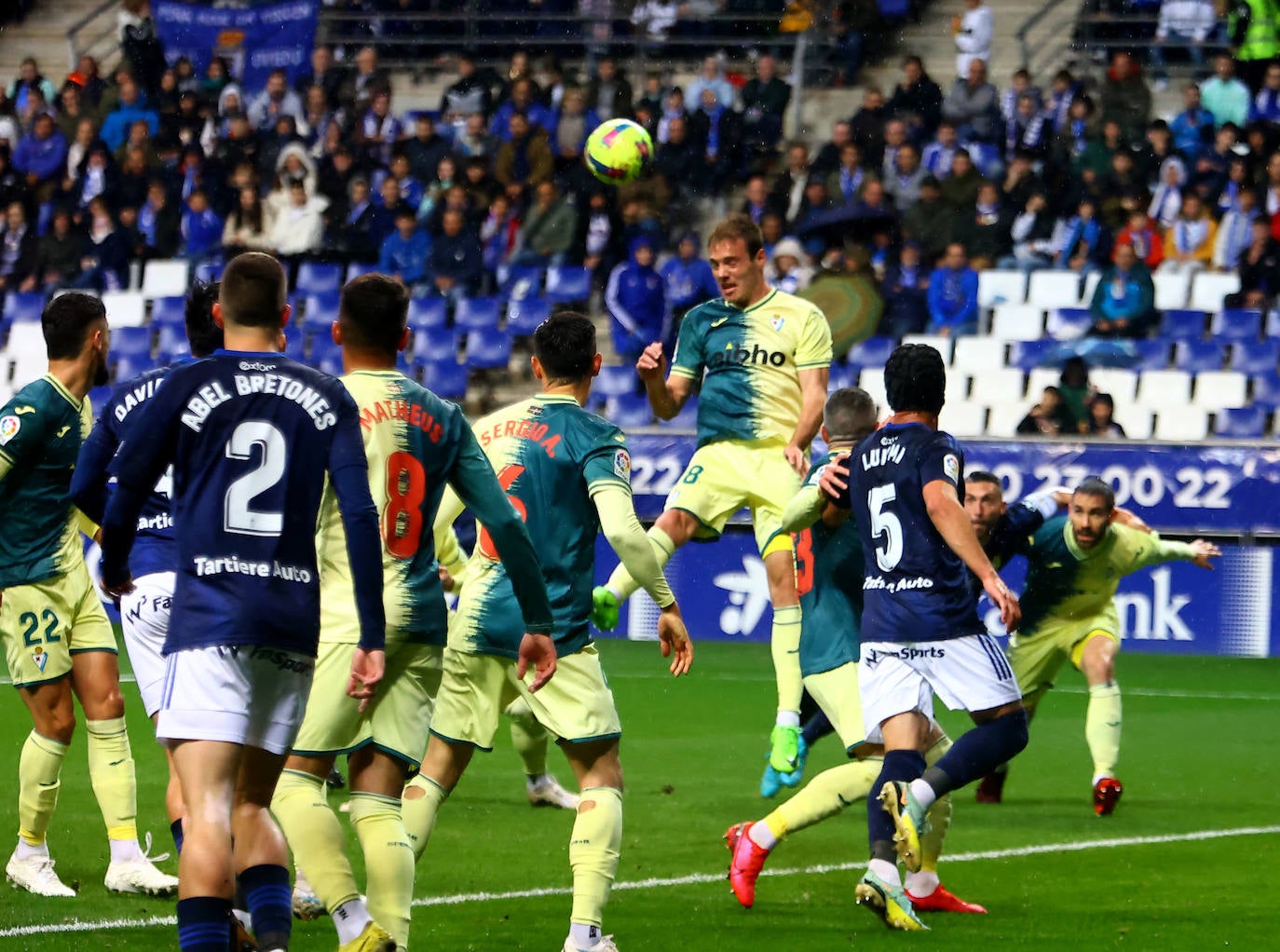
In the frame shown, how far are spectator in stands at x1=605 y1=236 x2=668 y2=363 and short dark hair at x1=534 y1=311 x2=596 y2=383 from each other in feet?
41.9

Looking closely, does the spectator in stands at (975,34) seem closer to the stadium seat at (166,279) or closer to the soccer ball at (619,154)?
the soccer ball at (619,154)

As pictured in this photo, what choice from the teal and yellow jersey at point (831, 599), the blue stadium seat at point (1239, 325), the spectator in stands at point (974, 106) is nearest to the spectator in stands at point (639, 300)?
the spectator in stands at point (974, 106)

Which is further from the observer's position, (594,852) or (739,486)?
(739,486)

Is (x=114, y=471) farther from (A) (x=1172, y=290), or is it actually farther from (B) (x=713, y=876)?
(A) (x=1172, y=290)

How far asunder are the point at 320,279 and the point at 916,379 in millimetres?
16102

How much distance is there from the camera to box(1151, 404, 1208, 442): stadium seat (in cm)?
1777

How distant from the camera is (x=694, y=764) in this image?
1042 centimetres

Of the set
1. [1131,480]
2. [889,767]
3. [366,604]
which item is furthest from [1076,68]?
[366,604]

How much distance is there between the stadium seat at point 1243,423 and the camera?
17516mm

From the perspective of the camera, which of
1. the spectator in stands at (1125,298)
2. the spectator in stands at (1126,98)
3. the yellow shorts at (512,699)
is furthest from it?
the spectator in stands at (1126,98)

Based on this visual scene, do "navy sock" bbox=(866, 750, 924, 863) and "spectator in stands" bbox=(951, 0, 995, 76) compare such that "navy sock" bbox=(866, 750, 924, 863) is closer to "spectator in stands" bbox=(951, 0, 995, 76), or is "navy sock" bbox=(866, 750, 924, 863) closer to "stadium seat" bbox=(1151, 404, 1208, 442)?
"stadium seat" bbox=(1151, 404, 1208, 442)

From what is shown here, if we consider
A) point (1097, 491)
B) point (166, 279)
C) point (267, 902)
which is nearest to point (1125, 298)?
point (1097, 491)

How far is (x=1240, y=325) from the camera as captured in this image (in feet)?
60.0

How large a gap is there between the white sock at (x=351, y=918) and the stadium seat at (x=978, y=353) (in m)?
14.3
